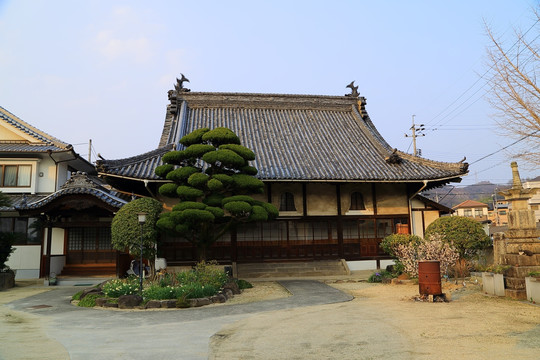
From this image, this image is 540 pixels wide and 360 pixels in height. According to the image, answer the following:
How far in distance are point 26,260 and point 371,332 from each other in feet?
63.2

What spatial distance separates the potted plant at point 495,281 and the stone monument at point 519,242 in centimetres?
15

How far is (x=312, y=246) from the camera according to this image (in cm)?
1911

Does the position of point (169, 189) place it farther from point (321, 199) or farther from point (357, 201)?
point (357, 201)

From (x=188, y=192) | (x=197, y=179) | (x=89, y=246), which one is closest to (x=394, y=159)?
(x=197, y=179)

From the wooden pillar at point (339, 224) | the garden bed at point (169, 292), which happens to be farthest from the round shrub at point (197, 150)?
the wooden pillar at point (339, 224)

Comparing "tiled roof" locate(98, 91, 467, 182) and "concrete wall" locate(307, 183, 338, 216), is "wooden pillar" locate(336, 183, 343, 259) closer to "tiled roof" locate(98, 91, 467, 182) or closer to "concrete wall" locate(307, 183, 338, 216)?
"concrete wall" locate(307, 183, 338, 216)

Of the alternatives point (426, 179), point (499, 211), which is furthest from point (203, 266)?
point (499, 211)

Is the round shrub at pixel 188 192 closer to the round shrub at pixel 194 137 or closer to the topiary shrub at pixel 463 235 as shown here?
the round shrub at pixel 194 137

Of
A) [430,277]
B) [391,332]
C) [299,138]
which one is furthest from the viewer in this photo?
[299,138]

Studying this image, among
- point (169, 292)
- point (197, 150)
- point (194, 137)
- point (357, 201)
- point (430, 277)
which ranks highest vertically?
point (194, 137)

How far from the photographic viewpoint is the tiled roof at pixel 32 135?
21.0m

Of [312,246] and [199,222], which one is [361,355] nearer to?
[199,222]

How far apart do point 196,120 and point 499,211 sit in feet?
186

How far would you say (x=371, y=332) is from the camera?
23.6ft
